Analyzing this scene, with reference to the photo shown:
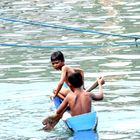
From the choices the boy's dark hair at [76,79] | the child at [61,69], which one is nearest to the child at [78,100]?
the boy's dark hair at [76,79]

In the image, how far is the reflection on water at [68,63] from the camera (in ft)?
40.5

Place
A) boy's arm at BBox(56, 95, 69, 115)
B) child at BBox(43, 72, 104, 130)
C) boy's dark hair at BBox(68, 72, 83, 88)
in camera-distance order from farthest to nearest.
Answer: boy's arm at BBox(56, 95, 69, 115) → child at BBox(43, 72, 104, 130) → boy's dark hair at BBox(68, 72, 83, 88)

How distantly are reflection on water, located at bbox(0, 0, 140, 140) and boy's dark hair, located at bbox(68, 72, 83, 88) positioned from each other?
1.02 meters

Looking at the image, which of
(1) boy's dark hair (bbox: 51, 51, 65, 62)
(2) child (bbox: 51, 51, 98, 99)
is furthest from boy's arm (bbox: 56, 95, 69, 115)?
(1) boy's dark hair (bbox: 51, 51, 65, 62)

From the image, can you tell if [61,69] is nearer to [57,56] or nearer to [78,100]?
[57,56]

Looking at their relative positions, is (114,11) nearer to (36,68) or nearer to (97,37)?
(97,37)

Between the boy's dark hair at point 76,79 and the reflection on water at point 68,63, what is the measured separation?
1.02 meters

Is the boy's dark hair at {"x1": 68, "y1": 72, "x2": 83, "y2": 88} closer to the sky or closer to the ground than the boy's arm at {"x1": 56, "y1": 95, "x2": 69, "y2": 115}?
closer to the sky

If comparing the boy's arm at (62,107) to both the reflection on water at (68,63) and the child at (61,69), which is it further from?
the child at (61,69)

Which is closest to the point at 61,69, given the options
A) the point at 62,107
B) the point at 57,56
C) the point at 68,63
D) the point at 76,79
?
the point at 57,56

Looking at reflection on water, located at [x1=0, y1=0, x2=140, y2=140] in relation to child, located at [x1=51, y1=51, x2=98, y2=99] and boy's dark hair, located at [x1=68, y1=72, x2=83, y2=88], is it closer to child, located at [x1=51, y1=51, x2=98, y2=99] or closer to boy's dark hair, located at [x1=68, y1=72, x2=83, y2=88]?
child, located at [x1=51, y1=51, x2=98, y2=99]

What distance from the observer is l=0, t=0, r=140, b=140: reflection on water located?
40.5ft

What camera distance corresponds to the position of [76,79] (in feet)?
36.1

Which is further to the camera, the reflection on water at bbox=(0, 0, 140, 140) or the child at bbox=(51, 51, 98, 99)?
the reflection on water at bbox=(0, 0, 140, 140)
